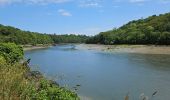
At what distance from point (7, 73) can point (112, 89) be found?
69.1 feet

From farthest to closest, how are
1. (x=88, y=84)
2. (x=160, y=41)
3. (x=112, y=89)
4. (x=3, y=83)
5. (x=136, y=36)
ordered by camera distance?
(x=136, y=36)
(x=160, y=41)
(x=88, y=84)
(x=112, y=89)
(x=3, y=83)

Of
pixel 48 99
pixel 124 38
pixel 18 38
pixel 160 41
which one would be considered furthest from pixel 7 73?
pixel 18 38

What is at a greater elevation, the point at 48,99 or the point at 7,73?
the point at 7,73

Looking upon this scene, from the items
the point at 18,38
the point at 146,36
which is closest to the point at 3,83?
the point at 146,36

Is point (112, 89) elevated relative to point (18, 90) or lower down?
lower down

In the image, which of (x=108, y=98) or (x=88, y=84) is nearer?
(x=108, y=98)

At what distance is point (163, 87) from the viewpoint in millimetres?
29062

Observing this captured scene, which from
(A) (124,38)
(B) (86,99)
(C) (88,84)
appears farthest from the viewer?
(A) (124,38)

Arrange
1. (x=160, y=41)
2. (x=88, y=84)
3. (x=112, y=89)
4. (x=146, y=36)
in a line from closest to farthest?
(x=112, y=89)
(x=88, y=84)
(x=160, y=41)
(x=146, y=36)

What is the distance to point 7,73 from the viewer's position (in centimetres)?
785

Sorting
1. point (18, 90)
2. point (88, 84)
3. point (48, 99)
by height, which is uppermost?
point (18, 90)

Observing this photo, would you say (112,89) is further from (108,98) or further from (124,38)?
(124,38)

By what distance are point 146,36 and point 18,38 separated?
8102 cm

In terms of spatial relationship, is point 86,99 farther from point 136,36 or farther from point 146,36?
point 136,36
